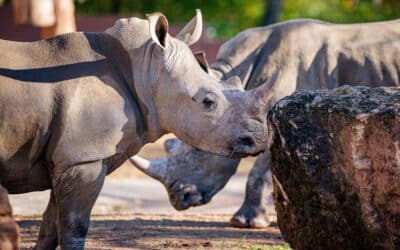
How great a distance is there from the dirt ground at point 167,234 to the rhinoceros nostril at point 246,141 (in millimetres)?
1014

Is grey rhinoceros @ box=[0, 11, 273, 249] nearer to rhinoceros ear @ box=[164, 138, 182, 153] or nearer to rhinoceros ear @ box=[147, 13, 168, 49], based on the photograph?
rhinoceros ear @ box=[147, 13, 168, 49]

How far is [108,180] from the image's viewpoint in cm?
1384

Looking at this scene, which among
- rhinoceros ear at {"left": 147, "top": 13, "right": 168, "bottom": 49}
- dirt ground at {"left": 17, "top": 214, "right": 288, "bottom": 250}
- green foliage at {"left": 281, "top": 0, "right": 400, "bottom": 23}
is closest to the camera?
rhinoceros ear at {"left": 147, "top": 13, "right": 168, "bottom": 49}

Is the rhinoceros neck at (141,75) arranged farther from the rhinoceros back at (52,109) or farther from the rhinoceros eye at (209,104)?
the rhinoceros eye at (209,104)

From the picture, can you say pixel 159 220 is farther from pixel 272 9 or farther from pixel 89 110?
pixel 272 9

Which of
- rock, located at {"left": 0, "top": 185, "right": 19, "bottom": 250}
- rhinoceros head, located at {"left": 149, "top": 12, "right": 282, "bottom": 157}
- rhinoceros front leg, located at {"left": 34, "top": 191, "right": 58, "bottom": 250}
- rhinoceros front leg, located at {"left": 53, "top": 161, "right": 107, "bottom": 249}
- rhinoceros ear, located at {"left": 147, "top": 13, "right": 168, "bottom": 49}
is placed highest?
rhinoceros ear, located at {"left": 147, "top": 13, "right": 168, "bottom": 49}

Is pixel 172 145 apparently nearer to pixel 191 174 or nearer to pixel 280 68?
pixel 191 174

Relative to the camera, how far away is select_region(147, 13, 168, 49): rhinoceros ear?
6.26m

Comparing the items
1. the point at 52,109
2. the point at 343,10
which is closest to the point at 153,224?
the point at 52,109

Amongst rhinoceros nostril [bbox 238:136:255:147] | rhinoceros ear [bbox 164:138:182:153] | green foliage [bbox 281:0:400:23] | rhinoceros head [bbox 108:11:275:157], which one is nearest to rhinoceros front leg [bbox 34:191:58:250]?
rhinoceros head [bbox 108:11:275:157]

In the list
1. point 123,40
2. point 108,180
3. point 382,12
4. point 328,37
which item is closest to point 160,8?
point 382,12

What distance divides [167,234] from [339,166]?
9.01 feet

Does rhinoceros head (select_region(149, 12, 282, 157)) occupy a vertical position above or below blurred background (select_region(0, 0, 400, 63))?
above

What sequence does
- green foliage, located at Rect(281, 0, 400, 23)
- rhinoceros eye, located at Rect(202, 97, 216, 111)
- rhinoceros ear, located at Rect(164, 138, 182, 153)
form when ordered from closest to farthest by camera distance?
rhinoceros eye, located at Rect(202, 97, 216, 111) < rhinoceros ear, located at Rect(164, 138, 182, 153) < green foliage, located at Rect(281, 0, 400, 23)
